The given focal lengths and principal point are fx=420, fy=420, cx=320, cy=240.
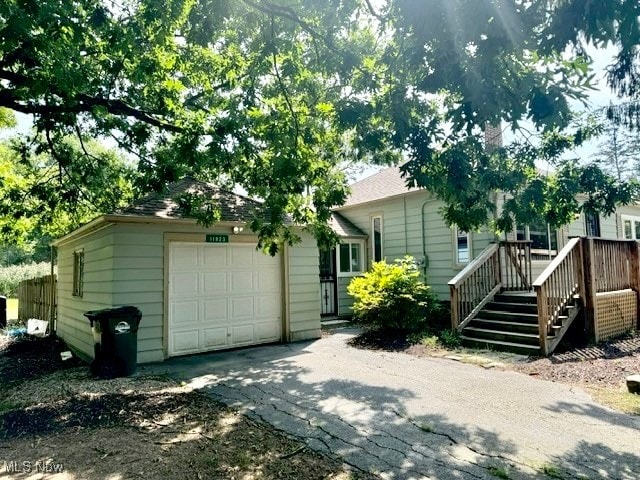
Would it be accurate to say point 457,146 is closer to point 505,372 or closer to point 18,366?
point 505,372

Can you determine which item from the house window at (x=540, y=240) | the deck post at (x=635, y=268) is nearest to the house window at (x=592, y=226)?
the house window at (x=540, y=240)

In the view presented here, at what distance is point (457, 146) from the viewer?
16.9 feet

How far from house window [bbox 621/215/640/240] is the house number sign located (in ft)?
45.3

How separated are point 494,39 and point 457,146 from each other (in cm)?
148

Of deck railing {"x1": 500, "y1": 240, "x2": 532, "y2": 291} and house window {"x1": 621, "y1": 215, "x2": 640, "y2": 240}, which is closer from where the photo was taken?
deck railing {"x1": 500, "y1": 240, "x2": 532, "y2": 291}

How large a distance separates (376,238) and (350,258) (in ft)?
3.71

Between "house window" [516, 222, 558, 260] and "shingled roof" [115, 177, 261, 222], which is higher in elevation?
"shingled roof" [115, 177, 261, 222]

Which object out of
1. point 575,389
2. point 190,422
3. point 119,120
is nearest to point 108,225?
point 119,120

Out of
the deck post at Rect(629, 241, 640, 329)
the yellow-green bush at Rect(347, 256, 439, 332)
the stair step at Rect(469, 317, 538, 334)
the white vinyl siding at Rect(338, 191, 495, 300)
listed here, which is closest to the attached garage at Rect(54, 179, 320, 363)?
the yellow-green bush at Rect(347, 256, 439, 332)

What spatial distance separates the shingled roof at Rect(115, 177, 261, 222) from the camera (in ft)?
26.2

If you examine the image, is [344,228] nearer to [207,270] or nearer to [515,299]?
[515,299]

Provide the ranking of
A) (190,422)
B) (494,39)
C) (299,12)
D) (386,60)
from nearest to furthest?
(494,39)
(190,422)
(386,60)
(299,12)

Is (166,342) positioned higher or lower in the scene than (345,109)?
lower

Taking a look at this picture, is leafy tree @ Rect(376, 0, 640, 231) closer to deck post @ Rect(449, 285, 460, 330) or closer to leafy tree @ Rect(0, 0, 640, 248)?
leafy tree @ Rect(0, 0, 640, 248)
